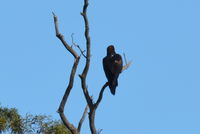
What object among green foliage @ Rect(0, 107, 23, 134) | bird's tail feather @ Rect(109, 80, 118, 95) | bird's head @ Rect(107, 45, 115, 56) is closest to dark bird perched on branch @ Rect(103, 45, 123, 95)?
bird's tail feather @ Rect(109, 80, 118, 95)

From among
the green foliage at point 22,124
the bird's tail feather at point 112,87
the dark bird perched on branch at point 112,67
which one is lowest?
the bird's tail feather at point 112,87

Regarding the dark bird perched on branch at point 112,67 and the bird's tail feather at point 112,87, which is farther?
the dark bird perched on branch at point 112,67

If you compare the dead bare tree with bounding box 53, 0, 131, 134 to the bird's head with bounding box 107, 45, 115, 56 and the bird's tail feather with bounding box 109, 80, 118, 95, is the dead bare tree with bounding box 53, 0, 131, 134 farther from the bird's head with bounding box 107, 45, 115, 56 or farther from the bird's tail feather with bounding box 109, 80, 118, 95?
the bird's head with bounding box 107, 45, 115, 56

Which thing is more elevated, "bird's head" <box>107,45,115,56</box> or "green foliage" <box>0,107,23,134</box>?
"green foliage" <box>0,107,23,134</box>

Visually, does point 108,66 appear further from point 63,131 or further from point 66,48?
point 63,131

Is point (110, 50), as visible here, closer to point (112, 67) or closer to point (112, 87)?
point (112, 67)

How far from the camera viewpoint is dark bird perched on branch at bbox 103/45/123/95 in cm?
1394

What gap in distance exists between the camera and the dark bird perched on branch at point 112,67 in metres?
13.9

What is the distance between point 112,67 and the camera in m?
14.5

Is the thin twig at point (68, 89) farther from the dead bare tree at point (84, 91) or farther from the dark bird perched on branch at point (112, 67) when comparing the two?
the dark bird perched on branch at point (112, 67)

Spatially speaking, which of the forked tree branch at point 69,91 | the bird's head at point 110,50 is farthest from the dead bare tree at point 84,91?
the bird's head at point 110,50

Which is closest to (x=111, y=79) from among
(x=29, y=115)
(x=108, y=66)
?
(x=108, y=66)

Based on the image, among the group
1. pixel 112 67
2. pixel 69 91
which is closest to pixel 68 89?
pixel 69 91

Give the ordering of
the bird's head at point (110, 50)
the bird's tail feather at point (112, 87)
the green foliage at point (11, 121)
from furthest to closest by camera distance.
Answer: the green foliage at point (11, 121), the bird's head at point (110, 50), the bird's tail feather at point (112, 87)
